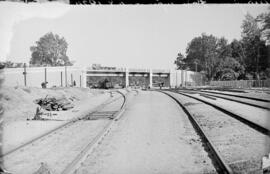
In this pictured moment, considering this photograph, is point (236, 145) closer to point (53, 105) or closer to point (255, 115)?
point (255, 115)

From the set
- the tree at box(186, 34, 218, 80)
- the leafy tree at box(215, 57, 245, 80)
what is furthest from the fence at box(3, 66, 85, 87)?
the tree at box(186, 34, 218, 80)

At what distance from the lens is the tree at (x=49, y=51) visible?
105250 mm

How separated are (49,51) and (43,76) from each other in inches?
2143

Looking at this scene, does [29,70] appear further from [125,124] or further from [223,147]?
[223,147]

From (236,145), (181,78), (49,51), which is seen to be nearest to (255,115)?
(236,145)

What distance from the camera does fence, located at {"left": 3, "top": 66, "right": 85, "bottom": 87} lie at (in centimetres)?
5262

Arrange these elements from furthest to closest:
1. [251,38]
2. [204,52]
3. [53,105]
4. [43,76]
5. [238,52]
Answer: [204,52] → [238,52] → [251,38] → [43,76] → [53,105]

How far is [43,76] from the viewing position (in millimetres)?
60344

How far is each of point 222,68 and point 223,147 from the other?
92.0m

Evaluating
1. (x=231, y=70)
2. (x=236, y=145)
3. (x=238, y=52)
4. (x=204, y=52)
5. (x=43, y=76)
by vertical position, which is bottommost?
(x=236, y=145)

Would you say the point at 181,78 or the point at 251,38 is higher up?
the point at 251,38

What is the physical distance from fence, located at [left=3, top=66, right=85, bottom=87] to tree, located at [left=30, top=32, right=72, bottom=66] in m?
30.0

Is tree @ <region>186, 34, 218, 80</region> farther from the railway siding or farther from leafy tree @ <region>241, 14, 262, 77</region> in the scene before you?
the railway siding

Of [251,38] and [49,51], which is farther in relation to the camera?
[49,51]
